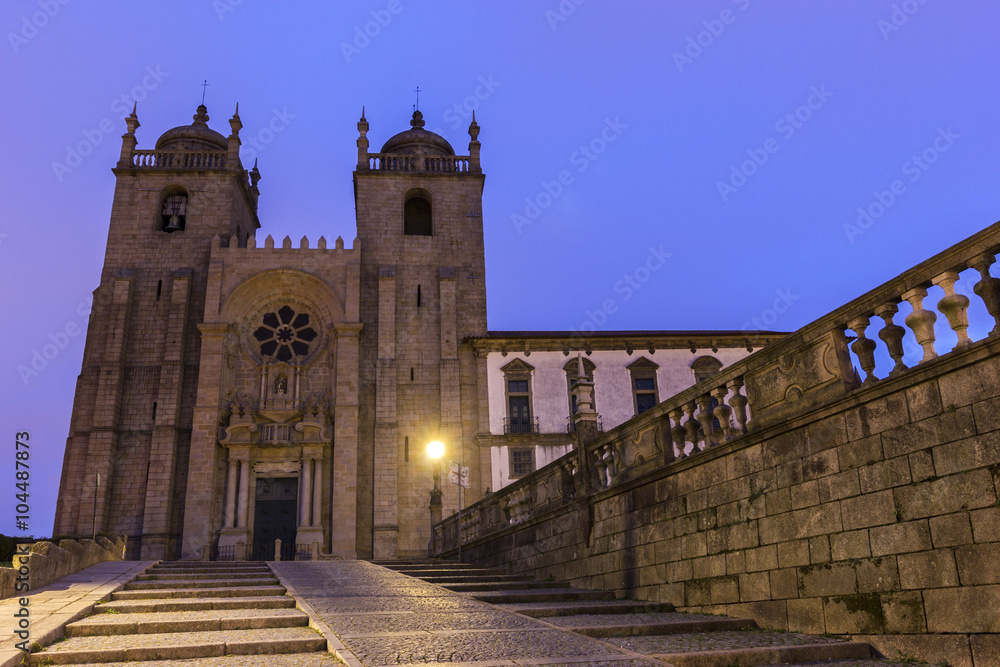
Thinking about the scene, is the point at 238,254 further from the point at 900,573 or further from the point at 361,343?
the point at 900,573

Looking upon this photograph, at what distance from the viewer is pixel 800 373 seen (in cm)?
777

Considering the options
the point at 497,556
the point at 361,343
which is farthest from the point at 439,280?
the point at 497,556

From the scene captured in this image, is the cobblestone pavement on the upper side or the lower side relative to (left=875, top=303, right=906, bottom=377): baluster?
lower

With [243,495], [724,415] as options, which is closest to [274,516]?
[243,495]

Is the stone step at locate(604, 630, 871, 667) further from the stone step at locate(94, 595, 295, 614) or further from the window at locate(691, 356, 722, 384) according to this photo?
the window at locate(691, 356, 722, 384)

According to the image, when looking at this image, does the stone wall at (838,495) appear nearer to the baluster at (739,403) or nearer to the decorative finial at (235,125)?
the baluster at (739,403)

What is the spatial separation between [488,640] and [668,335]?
78.2 feet

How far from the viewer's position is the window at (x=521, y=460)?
27.0 meters

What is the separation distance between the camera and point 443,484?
26562 millimetres

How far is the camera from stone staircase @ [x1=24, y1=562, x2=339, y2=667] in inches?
232

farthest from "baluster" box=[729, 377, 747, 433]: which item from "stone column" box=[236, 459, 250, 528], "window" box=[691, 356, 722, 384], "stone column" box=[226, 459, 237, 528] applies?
"stone column" box=[226, 459, 237, 528]

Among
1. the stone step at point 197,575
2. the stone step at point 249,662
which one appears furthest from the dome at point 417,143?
the stone step at point 249,662

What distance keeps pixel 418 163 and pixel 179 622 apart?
27439 mm

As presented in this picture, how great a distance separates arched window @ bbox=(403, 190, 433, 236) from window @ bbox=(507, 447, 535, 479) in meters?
11.6
